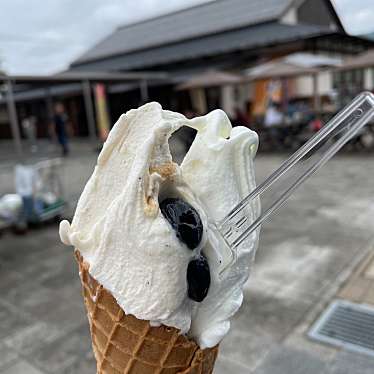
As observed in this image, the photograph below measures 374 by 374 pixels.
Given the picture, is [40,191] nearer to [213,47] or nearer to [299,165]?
[299,165]

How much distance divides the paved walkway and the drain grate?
8 cm

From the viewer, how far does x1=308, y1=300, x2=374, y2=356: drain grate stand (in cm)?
286

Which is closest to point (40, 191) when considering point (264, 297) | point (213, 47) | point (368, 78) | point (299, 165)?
point (264, 297)

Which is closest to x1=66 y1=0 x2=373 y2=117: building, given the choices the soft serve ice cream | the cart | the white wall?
the white wall

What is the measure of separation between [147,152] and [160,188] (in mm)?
116

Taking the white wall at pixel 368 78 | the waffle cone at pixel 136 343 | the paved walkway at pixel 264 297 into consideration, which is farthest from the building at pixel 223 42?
the waffle cone at pixel 136 343

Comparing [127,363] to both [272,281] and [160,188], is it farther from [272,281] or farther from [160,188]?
[272,281]

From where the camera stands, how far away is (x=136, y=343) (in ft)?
4.22

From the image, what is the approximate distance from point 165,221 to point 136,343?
1.37ft

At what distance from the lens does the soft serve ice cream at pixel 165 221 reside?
119cm

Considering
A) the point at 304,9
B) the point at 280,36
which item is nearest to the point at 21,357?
the point at 280,36

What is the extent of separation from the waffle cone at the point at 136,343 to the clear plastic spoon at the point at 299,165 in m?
0.27

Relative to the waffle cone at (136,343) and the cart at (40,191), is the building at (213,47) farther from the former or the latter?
the waffle cone at (136,343)

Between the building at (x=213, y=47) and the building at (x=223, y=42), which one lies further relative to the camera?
the building at (x=213, y=47)
